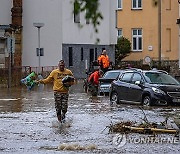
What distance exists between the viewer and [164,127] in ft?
52.4

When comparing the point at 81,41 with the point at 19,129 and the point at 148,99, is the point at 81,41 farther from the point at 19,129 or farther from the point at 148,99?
the point at 19,129

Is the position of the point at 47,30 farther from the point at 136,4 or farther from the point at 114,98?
the point at 114,98

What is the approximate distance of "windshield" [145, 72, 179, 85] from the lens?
26.2m

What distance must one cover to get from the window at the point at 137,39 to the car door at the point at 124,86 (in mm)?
37222

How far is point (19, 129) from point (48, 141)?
2762mm

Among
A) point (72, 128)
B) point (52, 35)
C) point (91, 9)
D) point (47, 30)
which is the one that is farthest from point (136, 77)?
point (52, 35)

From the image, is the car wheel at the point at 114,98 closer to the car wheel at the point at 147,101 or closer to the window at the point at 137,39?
the car wheel at the point at 147,101

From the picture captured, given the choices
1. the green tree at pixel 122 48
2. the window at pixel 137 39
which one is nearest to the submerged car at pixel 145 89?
the green tree at pixel 122 48

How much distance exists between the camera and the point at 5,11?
50719 mm

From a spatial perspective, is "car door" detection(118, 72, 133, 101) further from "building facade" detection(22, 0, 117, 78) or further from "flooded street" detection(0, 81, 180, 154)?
"building facade" detection(22, 0, 117, 78)

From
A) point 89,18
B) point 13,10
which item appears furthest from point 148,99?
point 13,10

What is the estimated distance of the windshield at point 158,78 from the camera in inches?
1033

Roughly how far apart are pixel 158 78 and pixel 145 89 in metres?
1.19

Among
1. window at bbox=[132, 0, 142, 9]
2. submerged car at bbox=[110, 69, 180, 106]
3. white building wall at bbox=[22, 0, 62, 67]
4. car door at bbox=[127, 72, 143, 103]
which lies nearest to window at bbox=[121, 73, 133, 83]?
submerged car at bbox=[110, 69, 180, 106]
